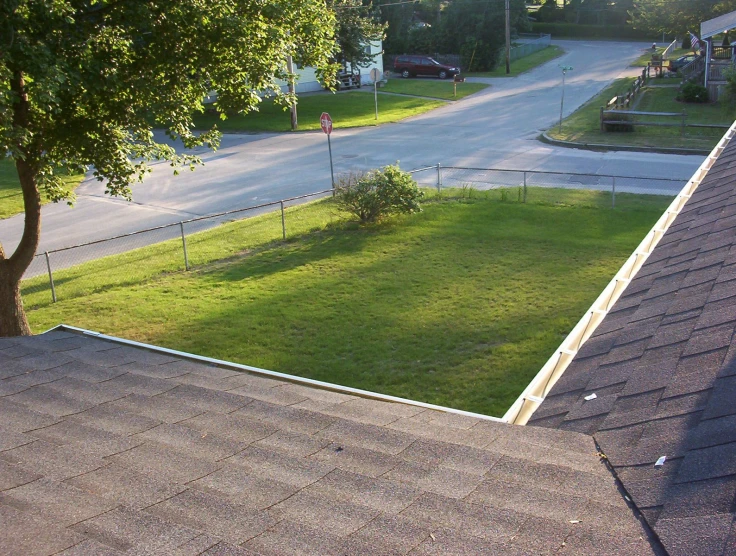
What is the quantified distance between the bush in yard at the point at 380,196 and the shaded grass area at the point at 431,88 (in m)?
26.3

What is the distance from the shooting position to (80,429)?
5.14 meters

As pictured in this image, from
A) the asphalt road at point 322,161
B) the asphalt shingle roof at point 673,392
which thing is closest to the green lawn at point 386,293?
the asphalt road at point 322,161

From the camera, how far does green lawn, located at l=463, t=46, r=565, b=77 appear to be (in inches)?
2235

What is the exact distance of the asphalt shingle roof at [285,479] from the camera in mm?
3391

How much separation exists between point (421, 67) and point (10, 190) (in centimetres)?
3560

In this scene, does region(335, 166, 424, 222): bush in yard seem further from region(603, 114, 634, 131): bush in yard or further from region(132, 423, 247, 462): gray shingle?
region(603, 114, 634, 131): bush in yard

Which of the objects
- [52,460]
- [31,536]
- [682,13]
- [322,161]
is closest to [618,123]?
[322,161]

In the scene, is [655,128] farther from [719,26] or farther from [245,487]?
[245,487]

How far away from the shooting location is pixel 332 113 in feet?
137

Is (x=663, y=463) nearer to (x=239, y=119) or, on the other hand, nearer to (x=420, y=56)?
(x=239, y=119)

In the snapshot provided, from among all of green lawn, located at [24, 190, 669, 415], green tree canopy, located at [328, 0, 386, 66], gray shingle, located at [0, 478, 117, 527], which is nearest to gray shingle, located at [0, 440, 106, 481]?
gray shingle, located at [0, 478, 117, 527]

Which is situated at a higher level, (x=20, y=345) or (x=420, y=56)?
(x=420, y=56)

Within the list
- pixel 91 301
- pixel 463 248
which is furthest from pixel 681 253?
pixel 91 301

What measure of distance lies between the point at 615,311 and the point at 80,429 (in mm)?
4240
